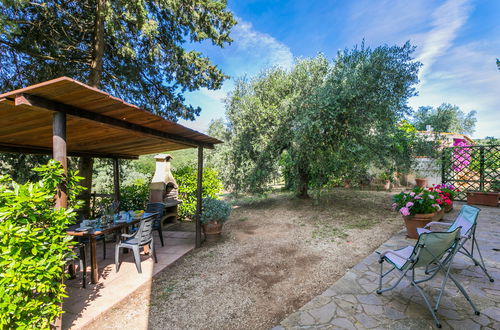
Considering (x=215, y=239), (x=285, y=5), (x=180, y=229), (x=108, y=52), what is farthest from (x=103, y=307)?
(x=285, y=5)

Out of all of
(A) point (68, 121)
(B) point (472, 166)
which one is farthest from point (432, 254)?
(B) point (472, 166)

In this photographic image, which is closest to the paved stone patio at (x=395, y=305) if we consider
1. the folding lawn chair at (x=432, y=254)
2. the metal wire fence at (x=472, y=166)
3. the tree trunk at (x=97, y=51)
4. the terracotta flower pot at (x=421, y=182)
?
the folding lawn chair at (x=432, y=254)

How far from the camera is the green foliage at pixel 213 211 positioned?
5090 mm

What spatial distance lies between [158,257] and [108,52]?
20.7 ft

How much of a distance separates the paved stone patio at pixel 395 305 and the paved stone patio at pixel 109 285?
1943 millimetres

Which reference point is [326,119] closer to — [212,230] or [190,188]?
[212,230]

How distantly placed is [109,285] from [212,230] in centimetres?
225

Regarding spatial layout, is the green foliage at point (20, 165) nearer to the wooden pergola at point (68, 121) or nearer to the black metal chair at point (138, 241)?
the wooden pergola at point (68, 121)

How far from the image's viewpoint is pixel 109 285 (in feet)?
10.8

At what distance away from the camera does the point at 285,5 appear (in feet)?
32.8

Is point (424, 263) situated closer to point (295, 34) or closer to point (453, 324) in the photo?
point (453, 324)

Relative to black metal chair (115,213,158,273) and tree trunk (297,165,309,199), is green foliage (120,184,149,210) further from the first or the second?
tree trunk (297,165,309,199)

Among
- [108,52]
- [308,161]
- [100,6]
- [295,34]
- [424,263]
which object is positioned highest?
[295,34]

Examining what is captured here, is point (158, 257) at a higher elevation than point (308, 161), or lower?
lower
